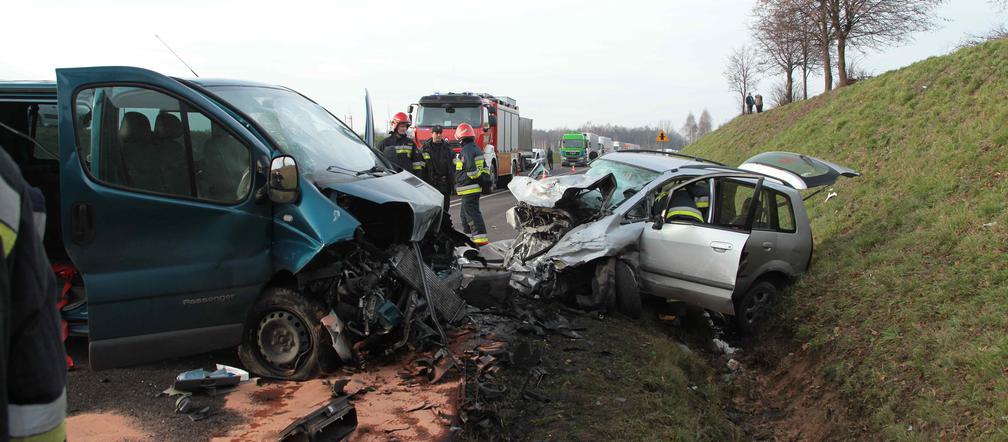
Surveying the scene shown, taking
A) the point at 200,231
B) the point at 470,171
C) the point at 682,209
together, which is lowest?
the point at 682,209

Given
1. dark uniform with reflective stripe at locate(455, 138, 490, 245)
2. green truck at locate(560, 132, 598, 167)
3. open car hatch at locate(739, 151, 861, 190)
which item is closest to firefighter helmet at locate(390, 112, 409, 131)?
dark uniform with reflective stripe at locate(455, 138, 490, 245)

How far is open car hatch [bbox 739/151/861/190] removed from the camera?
7.12m

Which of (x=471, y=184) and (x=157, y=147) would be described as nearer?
(x=157, y=147)

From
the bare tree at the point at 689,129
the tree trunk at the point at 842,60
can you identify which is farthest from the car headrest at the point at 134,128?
the bare tree at the point at 689,129

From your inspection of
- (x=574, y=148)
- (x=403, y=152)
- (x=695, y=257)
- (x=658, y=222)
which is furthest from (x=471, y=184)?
(x=574, y=148)

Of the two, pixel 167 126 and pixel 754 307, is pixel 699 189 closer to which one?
pixel 754 307

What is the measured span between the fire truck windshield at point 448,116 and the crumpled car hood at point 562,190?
44.2ft

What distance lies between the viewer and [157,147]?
4.07 metres

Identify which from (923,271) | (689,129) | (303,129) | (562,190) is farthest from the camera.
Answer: (689,129)

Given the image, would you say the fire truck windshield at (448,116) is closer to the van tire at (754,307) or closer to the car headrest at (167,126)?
the van tire at (754,307)

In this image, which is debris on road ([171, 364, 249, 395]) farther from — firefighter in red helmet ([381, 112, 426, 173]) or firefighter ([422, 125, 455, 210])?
firefighter ([422, 125, 455, 210])

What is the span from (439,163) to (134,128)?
576 centimetres

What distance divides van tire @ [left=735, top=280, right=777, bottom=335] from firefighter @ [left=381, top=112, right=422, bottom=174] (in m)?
4.46

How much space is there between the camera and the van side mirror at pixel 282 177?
4.04 m
